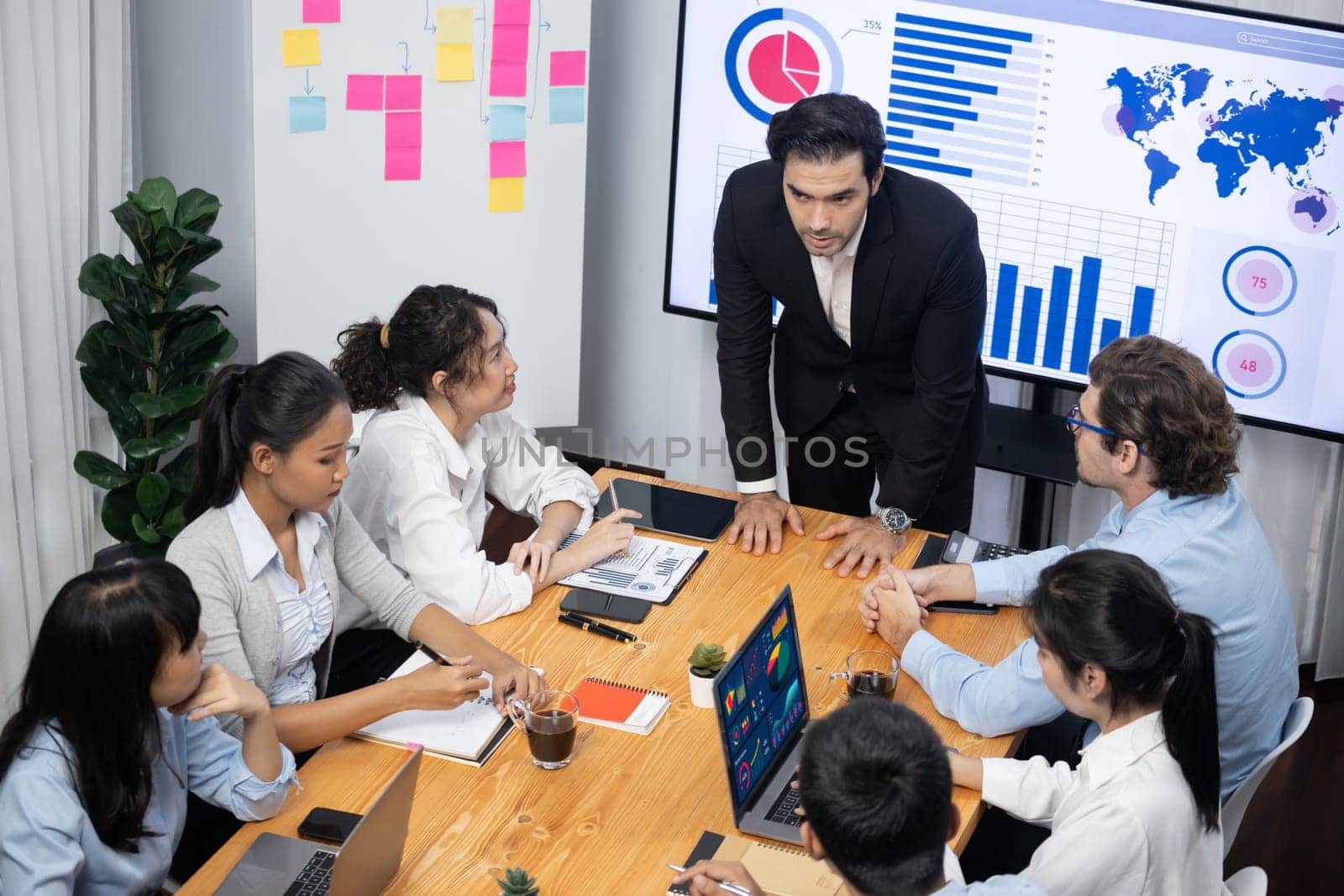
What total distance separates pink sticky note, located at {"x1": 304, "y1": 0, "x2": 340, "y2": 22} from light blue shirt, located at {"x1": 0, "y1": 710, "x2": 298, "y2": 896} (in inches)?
89.5

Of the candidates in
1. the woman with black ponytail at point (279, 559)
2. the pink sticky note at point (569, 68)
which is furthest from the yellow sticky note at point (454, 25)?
the woman with black ponytail at point (279, 559)

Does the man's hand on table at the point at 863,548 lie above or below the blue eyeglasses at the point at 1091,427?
below

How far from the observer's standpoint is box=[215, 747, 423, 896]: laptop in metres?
1.61

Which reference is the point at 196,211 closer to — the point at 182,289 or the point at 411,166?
the point at 182,289

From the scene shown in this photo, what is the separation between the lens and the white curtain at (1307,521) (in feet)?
12.3

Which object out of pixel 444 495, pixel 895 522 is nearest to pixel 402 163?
pixel 444 495

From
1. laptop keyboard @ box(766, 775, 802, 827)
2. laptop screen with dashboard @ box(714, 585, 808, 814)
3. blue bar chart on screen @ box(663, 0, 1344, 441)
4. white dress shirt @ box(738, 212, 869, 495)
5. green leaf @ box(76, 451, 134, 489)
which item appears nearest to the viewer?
laptop screen with dashboard @ box(714, 585, 808, 814)

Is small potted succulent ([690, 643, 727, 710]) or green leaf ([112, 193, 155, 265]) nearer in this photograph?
small potted succulent ([690, 643, 727, 710])

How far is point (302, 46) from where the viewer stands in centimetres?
366

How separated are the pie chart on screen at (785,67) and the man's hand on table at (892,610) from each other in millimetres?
1746

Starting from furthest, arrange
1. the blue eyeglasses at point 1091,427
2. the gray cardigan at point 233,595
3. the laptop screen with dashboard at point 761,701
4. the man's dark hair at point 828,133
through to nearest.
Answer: the man's dark hair at point 828,133 → the blue eyeglasses at point 1091,427 → the gray cardigan at point 233,595 → the laptop screen with dashboard at point 761,701

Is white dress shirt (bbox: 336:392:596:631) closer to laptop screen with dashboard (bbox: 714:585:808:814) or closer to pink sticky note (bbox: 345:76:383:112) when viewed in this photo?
laptop screen with dashboard (bbox: 714:585:808:814)

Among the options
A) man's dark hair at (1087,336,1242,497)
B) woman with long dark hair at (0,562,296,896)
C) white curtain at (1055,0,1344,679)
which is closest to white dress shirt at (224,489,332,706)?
woman with long dark hair at (0,562,296,896)

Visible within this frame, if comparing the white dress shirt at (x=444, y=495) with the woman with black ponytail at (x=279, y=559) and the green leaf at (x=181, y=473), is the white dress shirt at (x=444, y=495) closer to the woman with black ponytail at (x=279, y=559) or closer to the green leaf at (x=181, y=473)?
the woman with black ponytail at (x=279, y=559)
